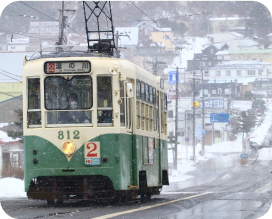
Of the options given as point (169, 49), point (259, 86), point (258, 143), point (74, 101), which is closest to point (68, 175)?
point (74, 101)

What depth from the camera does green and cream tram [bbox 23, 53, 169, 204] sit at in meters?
10.3

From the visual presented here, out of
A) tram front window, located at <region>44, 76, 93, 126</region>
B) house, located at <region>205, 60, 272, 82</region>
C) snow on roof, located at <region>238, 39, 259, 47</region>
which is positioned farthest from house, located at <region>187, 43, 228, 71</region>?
tram front window, located at <region>44, 76, 93, 126</region>

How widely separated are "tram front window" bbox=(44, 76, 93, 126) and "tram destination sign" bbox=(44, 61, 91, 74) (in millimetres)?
130

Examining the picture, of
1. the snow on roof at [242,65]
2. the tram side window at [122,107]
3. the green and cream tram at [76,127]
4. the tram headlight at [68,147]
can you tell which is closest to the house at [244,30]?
the snow on roof at [242,65]

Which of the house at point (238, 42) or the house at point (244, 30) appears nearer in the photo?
the house at point (244, 30)

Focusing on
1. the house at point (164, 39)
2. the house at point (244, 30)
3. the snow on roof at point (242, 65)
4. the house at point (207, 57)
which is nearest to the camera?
A: the snow on roof at point (242, 65)

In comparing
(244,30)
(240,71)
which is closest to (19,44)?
(240,71)

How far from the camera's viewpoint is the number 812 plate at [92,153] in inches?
403

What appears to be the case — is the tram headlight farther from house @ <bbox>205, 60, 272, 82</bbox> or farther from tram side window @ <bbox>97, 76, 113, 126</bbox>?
house @ <bbox>205, 60, 272, 82</bbox>

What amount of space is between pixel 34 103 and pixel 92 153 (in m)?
1.48

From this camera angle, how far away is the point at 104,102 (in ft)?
34.4

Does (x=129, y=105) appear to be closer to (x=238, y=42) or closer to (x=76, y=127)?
(x=76, y=127)

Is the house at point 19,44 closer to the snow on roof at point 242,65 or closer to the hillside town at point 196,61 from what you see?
the hillside town at point 196,61

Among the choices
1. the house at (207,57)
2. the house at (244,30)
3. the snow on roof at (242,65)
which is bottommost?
the snow on roof at (242,65)
